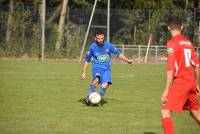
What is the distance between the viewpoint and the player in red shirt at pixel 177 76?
855 centimetres

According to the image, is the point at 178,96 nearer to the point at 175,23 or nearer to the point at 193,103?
the point at 193,103

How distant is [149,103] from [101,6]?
29882mm

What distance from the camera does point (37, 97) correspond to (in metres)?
15.4

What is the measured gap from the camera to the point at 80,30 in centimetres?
3731

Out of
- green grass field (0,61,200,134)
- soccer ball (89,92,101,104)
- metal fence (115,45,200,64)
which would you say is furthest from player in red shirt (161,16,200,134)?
metal fence (115,45,200,64)

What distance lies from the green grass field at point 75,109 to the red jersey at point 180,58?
183 cm

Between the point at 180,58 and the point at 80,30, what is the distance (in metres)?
28.8

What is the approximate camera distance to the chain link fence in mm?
36312

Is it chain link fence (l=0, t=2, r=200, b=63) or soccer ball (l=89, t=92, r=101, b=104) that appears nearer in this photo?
soccer ball (l=89, t=92, r=101, b=104)

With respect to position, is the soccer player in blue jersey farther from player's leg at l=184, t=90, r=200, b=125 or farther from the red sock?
the red sock

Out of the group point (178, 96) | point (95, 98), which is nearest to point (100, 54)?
point (95, 98)

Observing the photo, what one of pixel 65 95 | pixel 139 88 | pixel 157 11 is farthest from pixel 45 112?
pixel 157 11

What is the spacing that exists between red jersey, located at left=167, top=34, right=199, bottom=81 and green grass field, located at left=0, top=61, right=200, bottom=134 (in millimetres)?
1831

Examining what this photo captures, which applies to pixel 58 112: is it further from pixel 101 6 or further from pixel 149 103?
pixel 101 6
